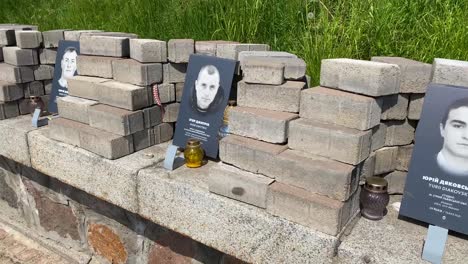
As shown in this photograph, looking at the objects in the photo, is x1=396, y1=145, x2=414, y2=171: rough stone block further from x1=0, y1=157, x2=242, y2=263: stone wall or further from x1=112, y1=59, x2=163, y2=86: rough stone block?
x1=112, y1=59, x2=163, y2=86: rough stone block

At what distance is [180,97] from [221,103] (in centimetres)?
53

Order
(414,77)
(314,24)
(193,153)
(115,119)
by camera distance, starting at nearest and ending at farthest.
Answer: (414,77) → (193,153) → (115,119) → (314,24)

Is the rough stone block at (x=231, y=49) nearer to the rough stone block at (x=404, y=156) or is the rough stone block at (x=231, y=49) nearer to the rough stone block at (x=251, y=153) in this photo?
the rough stone block at (x=251, y=153)

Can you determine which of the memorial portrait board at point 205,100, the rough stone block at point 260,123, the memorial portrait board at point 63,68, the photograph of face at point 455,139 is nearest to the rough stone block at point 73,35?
the memorial portrait board at point 63,68

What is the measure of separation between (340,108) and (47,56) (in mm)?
2754

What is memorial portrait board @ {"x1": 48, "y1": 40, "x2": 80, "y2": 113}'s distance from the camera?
3.29m

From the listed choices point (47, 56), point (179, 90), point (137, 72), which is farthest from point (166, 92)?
point (47, 56)

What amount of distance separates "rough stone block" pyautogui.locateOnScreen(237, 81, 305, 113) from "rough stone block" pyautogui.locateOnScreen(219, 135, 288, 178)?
7.8 inches

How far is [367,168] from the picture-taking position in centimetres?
204

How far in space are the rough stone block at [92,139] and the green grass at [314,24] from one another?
1275 mm

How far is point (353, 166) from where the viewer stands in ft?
6.17

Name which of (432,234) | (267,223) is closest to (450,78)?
(432,234)

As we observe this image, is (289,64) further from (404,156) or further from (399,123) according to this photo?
(404,156)

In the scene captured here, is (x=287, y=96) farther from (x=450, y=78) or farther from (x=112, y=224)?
(x=112, y=224)
